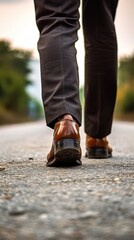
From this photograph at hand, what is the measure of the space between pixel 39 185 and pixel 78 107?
2.06 feet

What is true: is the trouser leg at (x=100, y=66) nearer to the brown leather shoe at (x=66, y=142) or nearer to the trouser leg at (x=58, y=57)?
the trouser leg at (x=58, y=57)

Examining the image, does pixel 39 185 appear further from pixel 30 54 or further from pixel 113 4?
pixel 30 54

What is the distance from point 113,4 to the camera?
9.16 ft

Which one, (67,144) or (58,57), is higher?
(58,57)

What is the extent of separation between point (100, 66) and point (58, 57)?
1.93 feet

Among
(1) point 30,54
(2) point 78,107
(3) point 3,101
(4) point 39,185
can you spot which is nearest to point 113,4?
(2) point 78,107

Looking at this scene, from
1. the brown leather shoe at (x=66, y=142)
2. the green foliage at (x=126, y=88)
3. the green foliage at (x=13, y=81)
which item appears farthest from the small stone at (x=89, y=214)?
the green foliage at (x=126, y=88)

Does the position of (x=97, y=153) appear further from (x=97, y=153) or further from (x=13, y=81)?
(x=13, y=81)

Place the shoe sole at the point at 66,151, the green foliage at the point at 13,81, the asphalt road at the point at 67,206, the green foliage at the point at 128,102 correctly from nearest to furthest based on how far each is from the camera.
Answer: the asphalt road at the point at 67,206
the shoe sole at the point at 66,151
the green foliage at the point at 13,81
the green foliage at the point at 128,102

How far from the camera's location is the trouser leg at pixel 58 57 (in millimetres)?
2301

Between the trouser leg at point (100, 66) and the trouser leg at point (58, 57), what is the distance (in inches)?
17.5

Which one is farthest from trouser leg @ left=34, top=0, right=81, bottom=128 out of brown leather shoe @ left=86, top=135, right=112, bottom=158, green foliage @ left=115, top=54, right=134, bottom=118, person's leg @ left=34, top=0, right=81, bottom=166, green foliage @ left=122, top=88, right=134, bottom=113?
green foliage @ left=122, top=88, right=134, bottom=113

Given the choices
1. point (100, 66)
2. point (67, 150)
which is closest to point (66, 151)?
point (67, 150)

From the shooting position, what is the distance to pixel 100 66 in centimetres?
288
